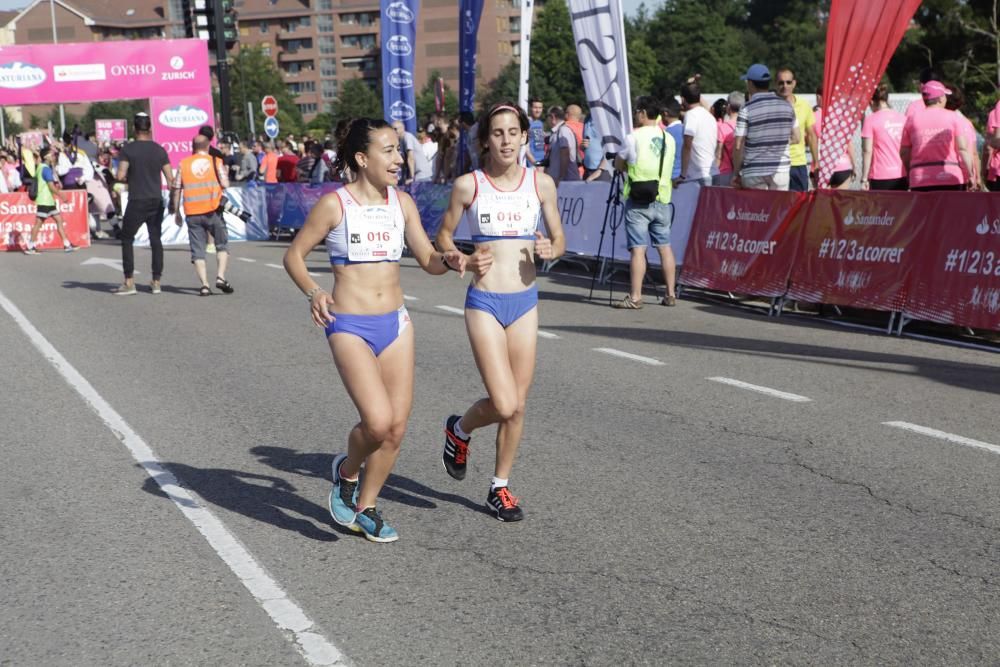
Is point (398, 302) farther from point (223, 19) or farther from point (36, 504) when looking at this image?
point (223, 19)

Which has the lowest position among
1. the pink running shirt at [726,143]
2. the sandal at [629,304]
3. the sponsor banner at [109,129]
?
the sponsor banner at [109,129]

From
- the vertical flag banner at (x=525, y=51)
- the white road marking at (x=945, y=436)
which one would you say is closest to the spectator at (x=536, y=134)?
the vertical flag banner at (x=525, y=51)

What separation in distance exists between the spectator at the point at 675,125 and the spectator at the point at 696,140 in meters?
0.09

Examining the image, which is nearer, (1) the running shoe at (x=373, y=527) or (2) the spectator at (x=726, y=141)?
(1) the running shoe at (x=373, y=527)

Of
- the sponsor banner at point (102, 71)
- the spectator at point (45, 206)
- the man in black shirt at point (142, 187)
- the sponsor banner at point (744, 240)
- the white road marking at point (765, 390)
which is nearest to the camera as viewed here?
the white road marking at point (765, 390)

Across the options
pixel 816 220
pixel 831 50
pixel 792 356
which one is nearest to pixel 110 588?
pixel 792 356

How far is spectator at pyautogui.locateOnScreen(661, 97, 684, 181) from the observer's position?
14.5 m

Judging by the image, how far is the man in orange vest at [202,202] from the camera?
1588 cm

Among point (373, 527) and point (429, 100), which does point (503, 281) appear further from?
point (429, 100)

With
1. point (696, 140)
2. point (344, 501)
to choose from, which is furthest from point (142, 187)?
point (344, 501)

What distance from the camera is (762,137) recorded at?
13.7 m

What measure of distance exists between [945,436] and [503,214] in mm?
2961

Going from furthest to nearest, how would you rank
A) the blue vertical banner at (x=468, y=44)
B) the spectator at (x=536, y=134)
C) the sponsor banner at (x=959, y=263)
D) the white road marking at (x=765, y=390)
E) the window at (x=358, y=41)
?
1. the window at (x=358, y=41)
2. the blue vertical banner at (x=468, y=44)
3. the spectator at (x=536, y=134)
4. the sponsor banner at (x=959, y=263)
5. the white road marking at (x=765, y=390)

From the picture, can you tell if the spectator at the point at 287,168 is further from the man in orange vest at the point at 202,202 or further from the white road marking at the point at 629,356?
the white road marking at the point at 629,356
